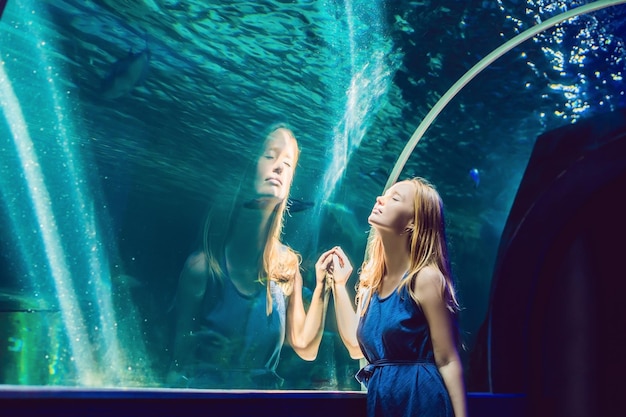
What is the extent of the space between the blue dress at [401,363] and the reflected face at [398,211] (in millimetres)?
407

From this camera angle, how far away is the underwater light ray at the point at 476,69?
183 inches

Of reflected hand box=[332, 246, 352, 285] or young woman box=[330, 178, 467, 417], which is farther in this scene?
reflected hand box=[332, 246, 352, 285]

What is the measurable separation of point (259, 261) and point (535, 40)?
10.7ft

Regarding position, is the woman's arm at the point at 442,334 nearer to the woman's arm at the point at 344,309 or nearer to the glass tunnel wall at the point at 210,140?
the woman's arm at the point at 344,309

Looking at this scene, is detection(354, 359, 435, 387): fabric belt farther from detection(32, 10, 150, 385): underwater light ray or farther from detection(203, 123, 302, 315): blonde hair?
detection(32, 10, 150, 385): underwater light ray

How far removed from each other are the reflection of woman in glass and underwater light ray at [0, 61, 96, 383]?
0.66m

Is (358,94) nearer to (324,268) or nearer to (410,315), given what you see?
(324,268)

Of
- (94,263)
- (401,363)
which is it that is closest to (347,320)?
(401,363)

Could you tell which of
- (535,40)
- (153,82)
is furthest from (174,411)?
(535,40)

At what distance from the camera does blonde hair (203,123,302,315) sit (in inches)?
163

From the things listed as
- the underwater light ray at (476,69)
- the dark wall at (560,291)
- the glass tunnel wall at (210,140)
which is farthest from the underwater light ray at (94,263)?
the dark wall at (560,291)

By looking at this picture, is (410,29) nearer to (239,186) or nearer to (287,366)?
(239,186)

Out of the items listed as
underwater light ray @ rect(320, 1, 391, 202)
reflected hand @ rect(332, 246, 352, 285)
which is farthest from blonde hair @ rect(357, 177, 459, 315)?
underwater light ray @ rect(320, 1, 391, 202)

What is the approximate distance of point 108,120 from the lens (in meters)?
3.68
